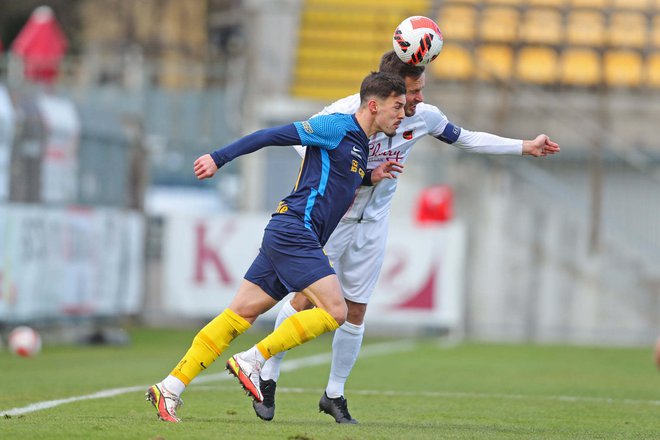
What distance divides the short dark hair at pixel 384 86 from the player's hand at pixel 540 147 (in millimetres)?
959

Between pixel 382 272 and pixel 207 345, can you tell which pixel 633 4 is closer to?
pixel 382 272

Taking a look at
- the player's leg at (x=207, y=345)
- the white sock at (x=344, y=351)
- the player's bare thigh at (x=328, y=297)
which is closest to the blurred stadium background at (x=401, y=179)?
the white sock at (x=344, y=351)

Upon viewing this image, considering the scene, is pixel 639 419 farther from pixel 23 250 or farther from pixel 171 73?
pixel 171 73

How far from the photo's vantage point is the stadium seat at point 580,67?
24.2m

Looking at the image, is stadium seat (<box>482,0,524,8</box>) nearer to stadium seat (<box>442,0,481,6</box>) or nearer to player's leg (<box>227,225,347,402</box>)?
stadium seat (<box>442,0,481,6</box>)

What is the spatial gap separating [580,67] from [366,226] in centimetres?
1710

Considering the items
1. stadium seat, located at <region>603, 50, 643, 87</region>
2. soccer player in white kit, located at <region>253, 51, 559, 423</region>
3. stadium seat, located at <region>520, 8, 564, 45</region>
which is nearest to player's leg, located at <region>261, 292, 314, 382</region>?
soccer player in white kit, located at <region>253, 51, 559, 423</region>

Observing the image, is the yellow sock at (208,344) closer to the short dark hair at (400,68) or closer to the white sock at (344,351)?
the white sock at (344,351)

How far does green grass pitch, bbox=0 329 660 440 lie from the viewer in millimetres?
6859

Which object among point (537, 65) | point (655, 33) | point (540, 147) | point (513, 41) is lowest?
point (540, 147)

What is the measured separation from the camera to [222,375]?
11922 millimetres

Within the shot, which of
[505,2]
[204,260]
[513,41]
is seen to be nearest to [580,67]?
[513,41]

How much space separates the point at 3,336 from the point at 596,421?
8998 millimetres

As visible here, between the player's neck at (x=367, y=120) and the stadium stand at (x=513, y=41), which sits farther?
the stadium stand at (x=513, y=41)
